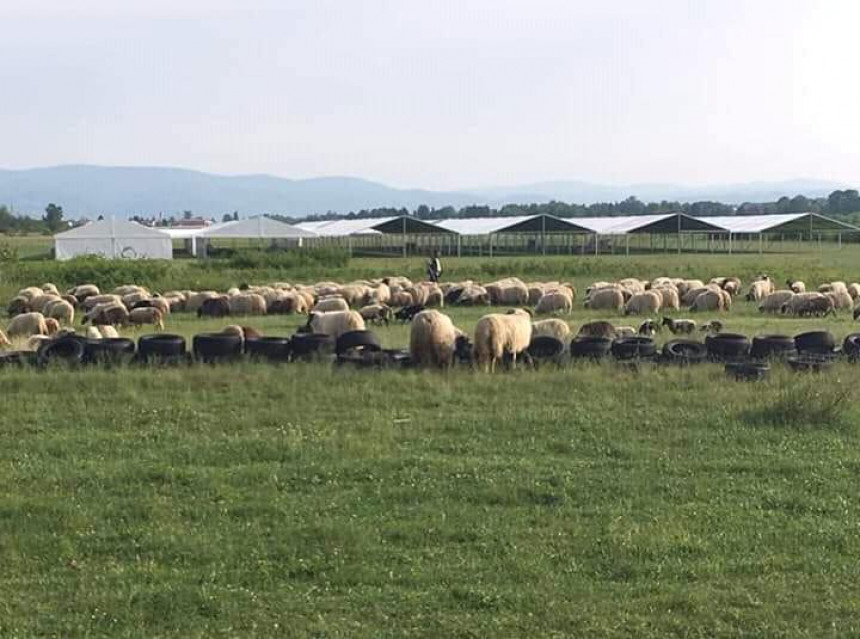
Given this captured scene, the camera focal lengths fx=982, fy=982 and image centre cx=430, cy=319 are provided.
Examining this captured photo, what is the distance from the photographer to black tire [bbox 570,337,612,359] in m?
16.6

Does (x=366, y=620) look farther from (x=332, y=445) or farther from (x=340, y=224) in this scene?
(x=340, y=224)

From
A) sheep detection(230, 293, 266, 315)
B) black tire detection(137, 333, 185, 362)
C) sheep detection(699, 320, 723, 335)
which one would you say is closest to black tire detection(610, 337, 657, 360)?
black tire detection(137, 333, 185, 362)

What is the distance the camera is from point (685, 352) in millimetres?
16766

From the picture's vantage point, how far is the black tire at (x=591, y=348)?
16594 mm

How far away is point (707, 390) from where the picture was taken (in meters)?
13.3

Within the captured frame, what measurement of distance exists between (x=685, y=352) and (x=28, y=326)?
53.7 feet

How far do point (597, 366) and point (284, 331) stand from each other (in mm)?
11641

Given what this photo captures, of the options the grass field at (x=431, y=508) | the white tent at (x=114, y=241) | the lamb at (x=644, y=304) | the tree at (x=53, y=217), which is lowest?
the grass field at (x=431, y=508)

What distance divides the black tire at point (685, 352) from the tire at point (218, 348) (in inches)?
285

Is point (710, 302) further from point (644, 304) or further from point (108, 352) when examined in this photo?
point (108, 352)

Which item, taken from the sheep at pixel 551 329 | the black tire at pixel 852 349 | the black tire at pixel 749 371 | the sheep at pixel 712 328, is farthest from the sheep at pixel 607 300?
the black tire at pixel 749 371

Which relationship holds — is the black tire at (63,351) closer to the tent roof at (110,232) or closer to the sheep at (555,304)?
the sheep at (555,304)

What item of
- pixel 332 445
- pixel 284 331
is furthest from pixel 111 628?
pixel 284 331

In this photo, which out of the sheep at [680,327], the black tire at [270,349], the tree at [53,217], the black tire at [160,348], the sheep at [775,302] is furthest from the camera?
the tree at [53,217]
